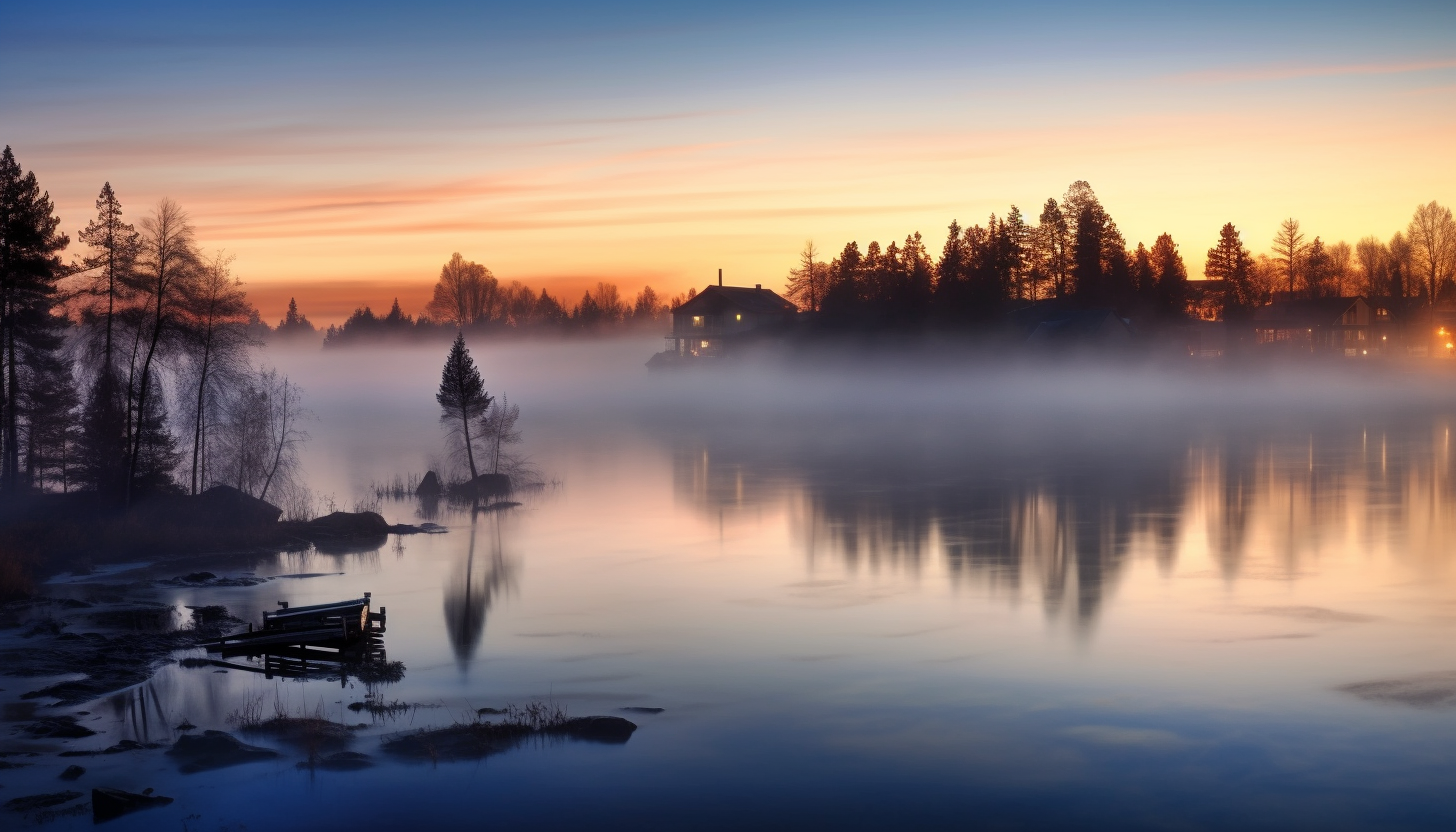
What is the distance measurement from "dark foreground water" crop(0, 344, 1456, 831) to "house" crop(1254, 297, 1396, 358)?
3020 inches

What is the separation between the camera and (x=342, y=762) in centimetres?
2222

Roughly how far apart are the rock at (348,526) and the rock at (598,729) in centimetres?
2956

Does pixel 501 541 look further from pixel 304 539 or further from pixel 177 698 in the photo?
pixel 177 698

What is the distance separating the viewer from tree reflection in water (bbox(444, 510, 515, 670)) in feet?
110

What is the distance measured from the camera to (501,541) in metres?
52.9

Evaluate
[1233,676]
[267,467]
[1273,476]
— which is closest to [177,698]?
[1233,676]

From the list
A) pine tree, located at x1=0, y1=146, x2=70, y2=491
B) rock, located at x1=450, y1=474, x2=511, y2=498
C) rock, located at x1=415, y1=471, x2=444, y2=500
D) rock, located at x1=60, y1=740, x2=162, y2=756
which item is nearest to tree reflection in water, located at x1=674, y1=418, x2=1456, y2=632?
rock, located at x1=450, y1=474, x2=511, y2=498

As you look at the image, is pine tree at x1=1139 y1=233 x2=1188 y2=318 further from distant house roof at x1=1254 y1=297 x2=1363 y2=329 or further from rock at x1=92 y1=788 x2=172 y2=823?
rock at x1=92 y1=788 x2=172 y2=823

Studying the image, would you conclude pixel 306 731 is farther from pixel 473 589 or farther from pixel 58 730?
pixel 473 589

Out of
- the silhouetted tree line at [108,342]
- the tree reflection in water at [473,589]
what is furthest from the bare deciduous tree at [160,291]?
the tree reflection in water at [473,589]

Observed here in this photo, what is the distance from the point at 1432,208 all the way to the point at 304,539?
603ft

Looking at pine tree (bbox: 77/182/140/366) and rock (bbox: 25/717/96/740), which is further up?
pine tree (bbox: 77/182/140/366)

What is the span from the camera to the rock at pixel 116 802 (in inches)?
758

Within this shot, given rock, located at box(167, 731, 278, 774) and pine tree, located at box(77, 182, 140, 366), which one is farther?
pine tree, located at box(77, 182, 140, 366)
